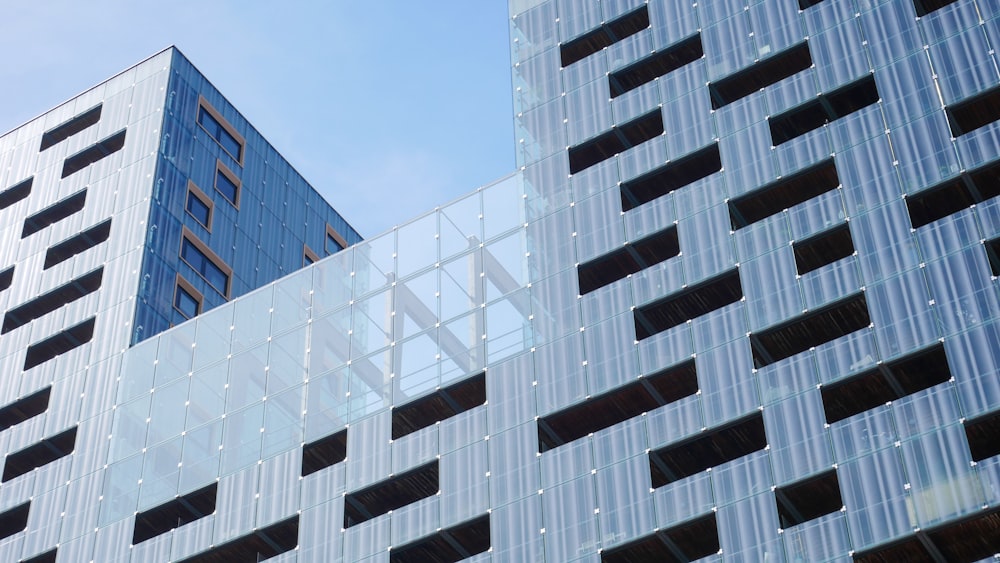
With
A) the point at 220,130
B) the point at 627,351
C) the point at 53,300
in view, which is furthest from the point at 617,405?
the point at 220,130

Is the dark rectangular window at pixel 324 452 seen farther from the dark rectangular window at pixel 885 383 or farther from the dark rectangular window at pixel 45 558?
the dark rectangular window at pixel 885 383

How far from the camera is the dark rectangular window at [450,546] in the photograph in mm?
51344

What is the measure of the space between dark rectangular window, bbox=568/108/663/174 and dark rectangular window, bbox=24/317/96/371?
83.6ft

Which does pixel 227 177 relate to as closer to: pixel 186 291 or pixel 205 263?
pixel 205 263

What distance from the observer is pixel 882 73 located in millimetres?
52594

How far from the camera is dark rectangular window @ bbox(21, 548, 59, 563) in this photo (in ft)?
202

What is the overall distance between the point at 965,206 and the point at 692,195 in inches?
378

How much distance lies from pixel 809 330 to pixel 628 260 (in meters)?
8.52

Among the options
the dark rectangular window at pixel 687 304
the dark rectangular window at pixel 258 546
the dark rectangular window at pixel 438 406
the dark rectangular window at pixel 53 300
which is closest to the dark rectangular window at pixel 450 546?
Result: the dark rectangular window at pixel 438 406

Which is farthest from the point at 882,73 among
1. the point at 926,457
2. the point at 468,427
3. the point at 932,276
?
the point at 468,427

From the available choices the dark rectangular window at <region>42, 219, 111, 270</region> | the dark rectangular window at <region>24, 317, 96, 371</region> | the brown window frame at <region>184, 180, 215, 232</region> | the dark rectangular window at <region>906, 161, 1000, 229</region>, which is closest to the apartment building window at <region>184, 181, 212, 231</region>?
the brown window frame at <region>184, 180, 215, 232</region>

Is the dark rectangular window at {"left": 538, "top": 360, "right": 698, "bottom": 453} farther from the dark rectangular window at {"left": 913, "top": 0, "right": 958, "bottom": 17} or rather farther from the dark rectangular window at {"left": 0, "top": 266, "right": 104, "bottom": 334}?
the dark rectangular window at {"left": 0, "top": 266, "right": 104, "bottom": 334}

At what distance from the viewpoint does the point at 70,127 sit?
82000 millimetres

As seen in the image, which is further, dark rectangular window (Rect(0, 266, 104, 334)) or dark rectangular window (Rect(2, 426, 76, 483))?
dark rectangular window (Rect(0, 266, 104, 334))
